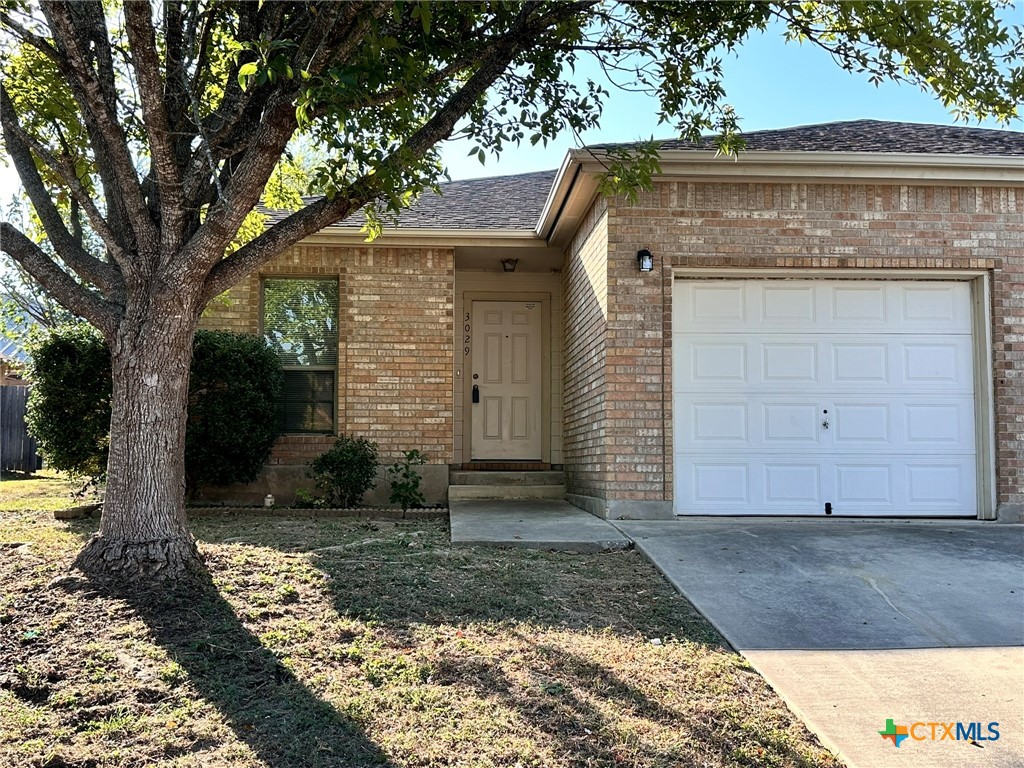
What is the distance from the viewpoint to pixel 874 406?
7.73 m

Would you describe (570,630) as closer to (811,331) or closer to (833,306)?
(811,331)

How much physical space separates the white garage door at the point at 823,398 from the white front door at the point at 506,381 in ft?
12.2

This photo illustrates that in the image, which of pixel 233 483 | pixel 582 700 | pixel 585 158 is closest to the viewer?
pixel 582 700

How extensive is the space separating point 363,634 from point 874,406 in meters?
5.77

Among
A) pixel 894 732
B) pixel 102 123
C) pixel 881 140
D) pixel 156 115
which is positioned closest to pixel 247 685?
pixel 894 732

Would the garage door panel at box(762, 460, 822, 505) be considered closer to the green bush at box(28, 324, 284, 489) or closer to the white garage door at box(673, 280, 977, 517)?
the white garage door at box(673, 280, 977, 517)

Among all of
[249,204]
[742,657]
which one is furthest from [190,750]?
[249,204]

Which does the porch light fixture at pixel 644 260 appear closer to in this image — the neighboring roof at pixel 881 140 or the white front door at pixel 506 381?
the neighboring roof at pixel 881 140

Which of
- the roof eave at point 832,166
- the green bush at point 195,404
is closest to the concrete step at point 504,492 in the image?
the green bush at point 195,404

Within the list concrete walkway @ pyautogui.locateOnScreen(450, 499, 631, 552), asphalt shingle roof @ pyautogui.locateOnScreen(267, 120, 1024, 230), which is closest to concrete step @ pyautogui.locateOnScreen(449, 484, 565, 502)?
concrete walkway @ pyautogui.locateOnScreen(450, 499, 631, 552)

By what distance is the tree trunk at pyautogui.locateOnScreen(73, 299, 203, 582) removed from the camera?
4719mm

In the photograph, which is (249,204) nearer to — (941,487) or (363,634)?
(363,634)

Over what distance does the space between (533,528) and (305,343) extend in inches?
179

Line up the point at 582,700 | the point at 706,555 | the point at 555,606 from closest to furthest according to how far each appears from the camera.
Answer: the point at 582,700, the point at 555,606, the point at 706,555
